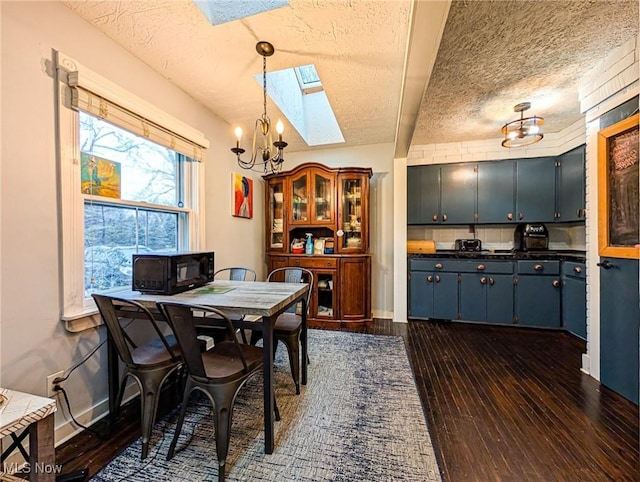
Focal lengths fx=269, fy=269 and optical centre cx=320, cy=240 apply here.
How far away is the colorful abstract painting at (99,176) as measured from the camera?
1735 mm

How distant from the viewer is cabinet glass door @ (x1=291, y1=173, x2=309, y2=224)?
3767mm

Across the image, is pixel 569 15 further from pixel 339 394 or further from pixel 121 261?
pixel 121 261

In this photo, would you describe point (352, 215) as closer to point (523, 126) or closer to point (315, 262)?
point (315, 262)

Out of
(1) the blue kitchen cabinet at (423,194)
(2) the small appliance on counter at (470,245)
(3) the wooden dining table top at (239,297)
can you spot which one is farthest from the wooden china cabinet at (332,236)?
(3) the wooden dining table top at (239,297)

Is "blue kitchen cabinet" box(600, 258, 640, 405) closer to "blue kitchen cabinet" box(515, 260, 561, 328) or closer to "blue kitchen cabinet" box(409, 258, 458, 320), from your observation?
"blue kitchen cabinet" box(515, 260, 561, 328)

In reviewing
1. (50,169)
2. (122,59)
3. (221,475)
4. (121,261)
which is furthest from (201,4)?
(221,475)

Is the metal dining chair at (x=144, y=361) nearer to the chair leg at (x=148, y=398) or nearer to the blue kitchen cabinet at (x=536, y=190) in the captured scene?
the chair leg at (x=148, y=398)

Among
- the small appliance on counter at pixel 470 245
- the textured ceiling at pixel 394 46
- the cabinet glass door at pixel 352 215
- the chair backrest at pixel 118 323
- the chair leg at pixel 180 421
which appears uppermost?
the textured ceiling at pixel 394 46

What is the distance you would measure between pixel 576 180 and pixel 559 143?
0.57 meters

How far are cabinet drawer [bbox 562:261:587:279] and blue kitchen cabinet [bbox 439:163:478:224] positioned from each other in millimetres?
1115

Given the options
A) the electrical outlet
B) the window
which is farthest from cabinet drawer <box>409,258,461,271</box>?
the electrical outlet

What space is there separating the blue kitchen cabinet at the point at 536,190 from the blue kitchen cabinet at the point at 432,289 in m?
1.24

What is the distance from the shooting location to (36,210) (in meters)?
1.46

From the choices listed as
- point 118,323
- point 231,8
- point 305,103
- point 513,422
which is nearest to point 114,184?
point 118,323
